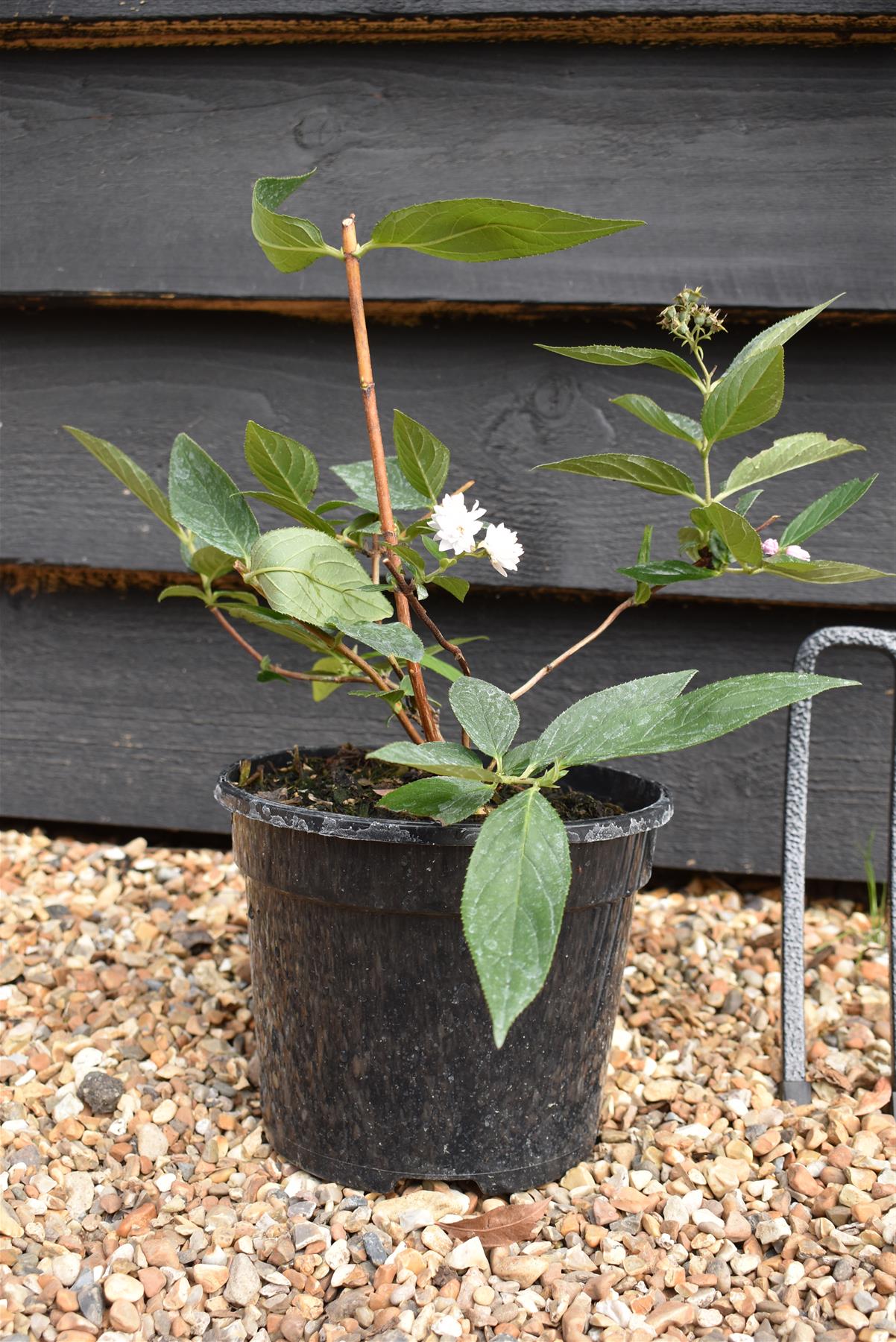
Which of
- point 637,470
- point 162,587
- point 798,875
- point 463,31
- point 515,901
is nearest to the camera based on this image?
point 515,901

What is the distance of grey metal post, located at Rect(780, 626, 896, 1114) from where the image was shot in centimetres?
104

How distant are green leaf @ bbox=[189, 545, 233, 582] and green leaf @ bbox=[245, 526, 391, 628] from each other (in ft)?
0.39

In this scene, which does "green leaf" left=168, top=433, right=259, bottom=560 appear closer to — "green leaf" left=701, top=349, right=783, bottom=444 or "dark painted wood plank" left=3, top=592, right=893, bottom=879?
"green leaf" left=701, top=349, right=783, bottom=444

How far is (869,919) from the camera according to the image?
1.40 m

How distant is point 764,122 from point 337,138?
1.63 feet

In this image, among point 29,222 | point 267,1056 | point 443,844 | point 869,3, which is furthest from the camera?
point 29,222

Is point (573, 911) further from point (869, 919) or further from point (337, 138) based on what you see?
point (337, 138)

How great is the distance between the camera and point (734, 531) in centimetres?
79

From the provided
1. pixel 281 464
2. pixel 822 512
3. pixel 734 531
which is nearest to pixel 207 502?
pixel 281 464

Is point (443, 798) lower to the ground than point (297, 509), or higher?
lower

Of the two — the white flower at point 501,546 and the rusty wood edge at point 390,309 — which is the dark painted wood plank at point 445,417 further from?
the white flower at point 501,546

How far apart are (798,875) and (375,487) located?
22.8 inches

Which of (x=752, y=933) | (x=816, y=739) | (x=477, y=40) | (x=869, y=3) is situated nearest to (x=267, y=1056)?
(x=752, y=933)

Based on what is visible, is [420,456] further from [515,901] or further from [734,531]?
[515,901]
